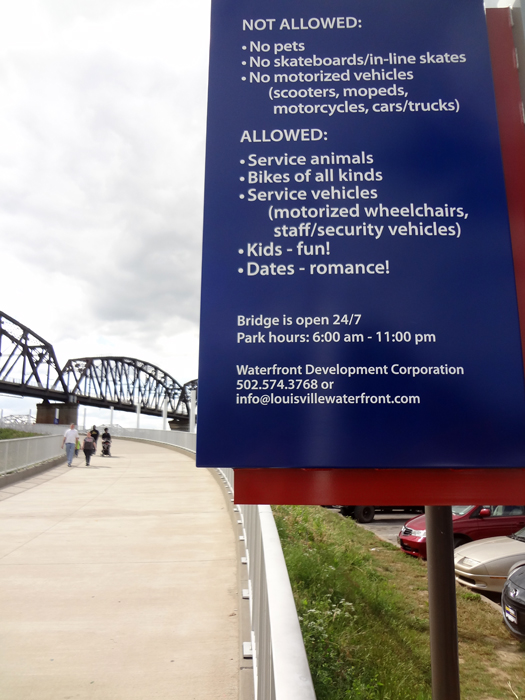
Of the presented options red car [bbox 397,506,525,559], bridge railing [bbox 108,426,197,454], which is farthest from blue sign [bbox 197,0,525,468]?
bridge railing [bbox 108,426,197,454]

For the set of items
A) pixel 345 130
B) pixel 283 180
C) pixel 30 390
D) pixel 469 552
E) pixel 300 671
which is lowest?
pixel 469 552

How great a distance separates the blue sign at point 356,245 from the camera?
229cm

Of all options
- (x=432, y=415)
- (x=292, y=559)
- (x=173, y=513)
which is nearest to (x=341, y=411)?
(x=432, y=415)

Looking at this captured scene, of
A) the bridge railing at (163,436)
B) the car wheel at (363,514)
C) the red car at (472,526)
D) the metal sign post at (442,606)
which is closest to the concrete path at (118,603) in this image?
the metal sign post at (442,606)

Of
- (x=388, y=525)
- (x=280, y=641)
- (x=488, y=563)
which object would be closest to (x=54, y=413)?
(x=388, y=525)

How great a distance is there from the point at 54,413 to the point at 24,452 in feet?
221

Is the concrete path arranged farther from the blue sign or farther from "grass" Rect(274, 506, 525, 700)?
the blue sign

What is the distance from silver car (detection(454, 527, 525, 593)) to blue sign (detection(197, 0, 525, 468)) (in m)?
8.46

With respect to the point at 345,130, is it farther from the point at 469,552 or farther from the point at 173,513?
the point at 173,513

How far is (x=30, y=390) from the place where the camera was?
9306 centimetres

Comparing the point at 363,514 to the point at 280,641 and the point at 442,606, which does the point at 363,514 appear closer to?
the point at 442,606

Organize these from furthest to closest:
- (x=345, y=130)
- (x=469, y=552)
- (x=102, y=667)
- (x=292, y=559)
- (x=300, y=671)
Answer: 1. (x=469, y=552)
2. (x=292, y=559)
3. (x=102, y=667)
4. (x=345, y=130)
5. (x=300, y=671)

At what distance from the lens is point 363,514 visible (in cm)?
1870

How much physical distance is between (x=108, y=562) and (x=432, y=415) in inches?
272
